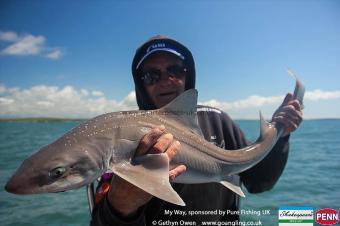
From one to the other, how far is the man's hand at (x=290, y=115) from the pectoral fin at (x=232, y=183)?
4.00 ft

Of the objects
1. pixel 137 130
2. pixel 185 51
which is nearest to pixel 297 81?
pixel 185 51

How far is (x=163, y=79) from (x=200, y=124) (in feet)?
2.82

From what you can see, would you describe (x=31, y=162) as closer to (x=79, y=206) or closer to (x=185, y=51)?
(x=185, y=51)

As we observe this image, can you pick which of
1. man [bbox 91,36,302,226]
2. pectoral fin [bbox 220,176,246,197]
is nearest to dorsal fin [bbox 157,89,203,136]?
man [bbox 91,36,302,226]

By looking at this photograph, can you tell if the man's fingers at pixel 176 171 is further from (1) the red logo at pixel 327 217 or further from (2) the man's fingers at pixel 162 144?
(1) the red logo at pixel 327 217

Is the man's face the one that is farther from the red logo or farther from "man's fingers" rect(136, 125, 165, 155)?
the red logo

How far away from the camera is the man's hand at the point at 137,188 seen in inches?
91.9

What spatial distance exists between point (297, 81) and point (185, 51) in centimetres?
176

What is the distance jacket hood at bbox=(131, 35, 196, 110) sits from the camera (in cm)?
410

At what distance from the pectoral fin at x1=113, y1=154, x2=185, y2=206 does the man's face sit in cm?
178

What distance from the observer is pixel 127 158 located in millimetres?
2348

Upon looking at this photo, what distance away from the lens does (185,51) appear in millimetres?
4461

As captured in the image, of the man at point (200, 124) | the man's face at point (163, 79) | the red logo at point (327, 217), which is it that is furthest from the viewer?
the red logo at point (327, 217)

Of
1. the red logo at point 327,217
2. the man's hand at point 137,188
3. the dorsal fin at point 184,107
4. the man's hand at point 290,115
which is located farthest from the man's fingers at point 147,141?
the red logo at point 327,217
